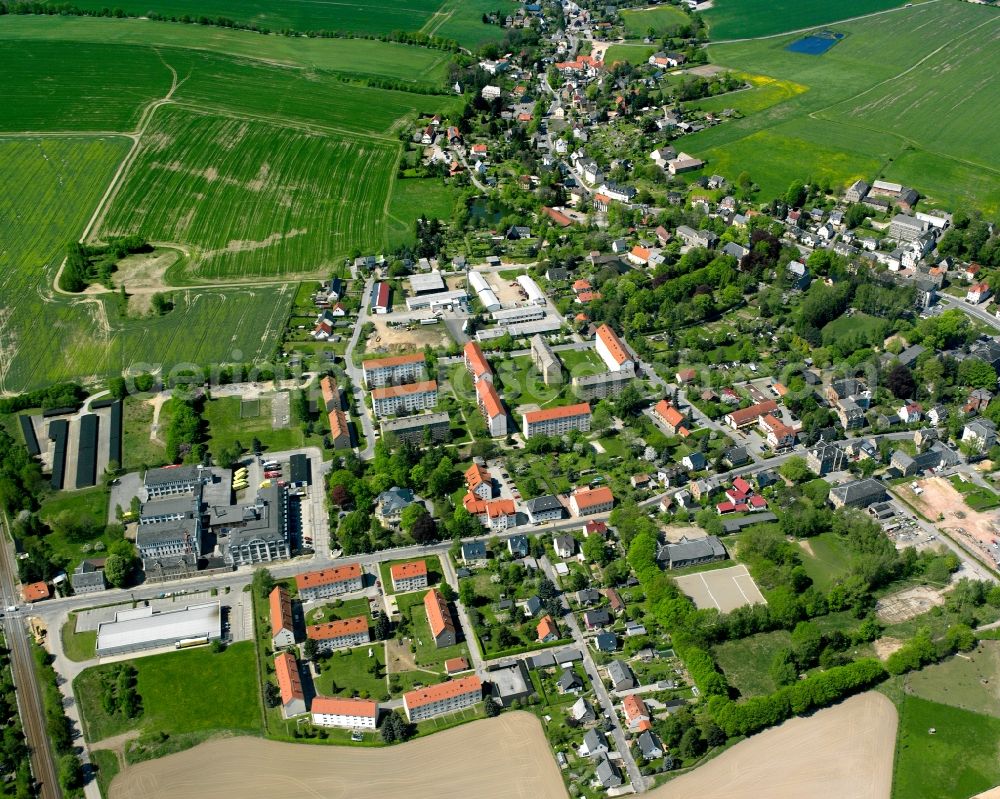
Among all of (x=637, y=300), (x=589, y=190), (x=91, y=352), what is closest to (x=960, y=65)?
(x=589, y=190)

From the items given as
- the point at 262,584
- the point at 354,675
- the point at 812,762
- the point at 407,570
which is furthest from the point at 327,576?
the point at 812,762

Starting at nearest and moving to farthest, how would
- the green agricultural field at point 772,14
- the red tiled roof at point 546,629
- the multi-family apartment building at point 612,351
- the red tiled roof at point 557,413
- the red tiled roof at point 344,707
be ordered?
1. the red tiled roof at point 344,707
2. the red tiled roof at point 546,629
3. the red tiled roof at point 557,413
4. the multi-family apartment building at point 612,351
5. the green agricultural field at point 772,14

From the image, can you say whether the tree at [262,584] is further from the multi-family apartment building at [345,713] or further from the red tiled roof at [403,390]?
the red tiled roof at [403,390]

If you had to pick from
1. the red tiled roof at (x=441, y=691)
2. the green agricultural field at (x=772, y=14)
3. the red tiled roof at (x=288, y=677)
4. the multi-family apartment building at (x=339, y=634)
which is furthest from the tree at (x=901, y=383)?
the green agricultural field at (x=772, y=14)

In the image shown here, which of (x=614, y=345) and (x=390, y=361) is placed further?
(x=614, y=345)

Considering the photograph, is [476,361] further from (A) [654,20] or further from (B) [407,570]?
(A) [654,20]

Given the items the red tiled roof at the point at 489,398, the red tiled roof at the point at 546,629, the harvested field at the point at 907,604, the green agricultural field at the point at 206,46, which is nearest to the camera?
the red tiled roof at the point at 546,629

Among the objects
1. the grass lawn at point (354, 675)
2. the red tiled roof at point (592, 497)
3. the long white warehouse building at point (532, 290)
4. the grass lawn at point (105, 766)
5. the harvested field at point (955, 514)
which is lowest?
the grass lawn at point (105, 766)
